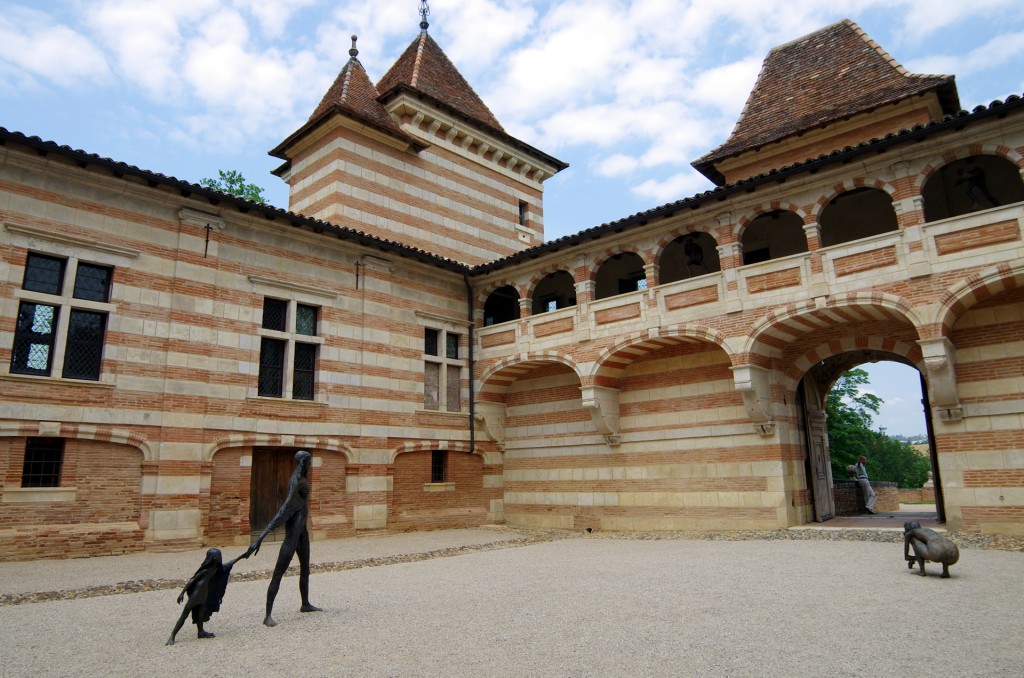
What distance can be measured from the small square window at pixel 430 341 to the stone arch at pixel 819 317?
320 inches

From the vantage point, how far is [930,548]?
26.6ft

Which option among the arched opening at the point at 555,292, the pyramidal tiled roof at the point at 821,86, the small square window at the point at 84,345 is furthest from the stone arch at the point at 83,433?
the pyramidal tiled roof at the point at 821,86

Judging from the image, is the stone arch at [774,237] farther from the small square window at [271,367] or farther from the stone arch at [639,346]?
the small square window at [271,367]

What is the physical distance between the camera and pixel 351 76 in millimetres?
22219

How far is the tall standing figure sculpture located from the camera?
21.2ft

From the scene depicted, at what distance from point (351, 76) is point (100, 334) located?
13.3m

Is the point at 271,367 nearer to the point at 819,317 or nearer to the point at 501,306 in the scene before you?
the point at 501,306

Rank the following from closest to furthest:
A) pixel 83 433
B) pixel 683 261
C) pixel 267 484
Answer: pixel 83 433, pixel 267 484, pixel 683 261

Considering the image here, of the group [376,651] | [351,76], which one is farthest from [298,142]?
[376,651]

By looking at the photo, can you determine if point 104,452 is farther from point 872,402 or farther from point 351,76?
point 872,402

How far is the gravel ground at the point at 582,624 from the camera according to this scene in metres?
4.99

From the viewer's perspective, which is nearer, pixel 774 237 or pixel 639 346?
pixel 639 346

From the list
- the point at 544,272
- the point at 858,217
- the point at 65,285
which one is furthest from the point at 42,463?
the point at 858,217

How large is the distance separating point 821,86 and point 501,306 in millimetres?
11177
